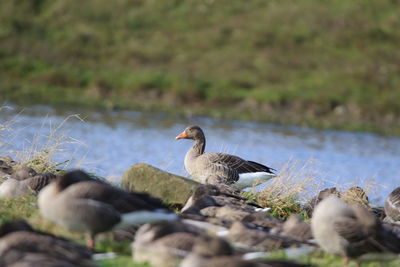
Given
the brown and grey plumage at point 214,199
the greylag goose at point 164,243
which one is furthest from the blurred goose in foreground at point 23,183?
the greylag goose at point 164,243

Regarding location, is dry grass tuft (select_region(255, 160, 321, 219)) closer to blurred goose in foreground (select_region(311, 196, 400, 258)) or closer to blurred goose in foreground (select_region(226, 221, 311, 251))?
blurred goose in foreground (select_region(226, 221, 311, 251))

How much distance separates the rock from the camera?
12.6 m

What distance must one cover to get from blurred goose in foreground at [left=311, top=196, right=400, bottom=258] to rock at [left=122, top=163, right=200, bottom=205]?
400 cm

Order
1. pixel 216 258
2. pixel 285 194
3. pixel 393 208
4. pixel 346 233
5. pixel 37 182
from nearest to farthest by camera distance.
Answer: pixel 216 258
pixel 346 233
pixel 37 182
pixel 393 208
pixel 285 194

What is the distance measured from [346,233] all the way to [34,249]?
3.46 m

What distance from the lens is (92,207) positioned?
8.65m

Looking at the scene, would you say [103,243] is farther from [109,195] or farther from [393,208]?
[393,208]

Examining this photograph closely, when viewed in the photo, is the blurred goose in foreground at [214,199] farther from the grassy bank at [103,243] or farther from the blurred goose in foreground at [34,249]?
the blurred goose in foreground at [34,249]

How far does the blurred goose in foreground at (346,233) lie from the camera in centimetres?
880

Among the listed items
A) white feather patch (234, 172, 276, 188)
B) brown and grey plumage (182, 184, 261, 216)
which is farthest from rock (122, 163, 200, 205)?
white feather patch (234, 172, 276, 188)

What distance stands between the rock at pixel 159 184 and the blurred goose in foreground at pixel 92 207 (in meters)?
3.38

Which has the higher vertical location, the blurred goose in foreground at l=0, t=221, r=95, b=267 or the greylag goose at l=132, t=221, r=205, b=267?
the greylag goose at l=132, t=221, r=205, b=267

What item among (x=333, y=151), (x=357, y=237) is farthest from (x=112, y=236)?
(x=333, y=151)

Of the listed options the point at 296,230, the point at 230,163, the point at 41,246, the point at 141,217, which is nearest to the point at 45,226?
the point at 141,217
